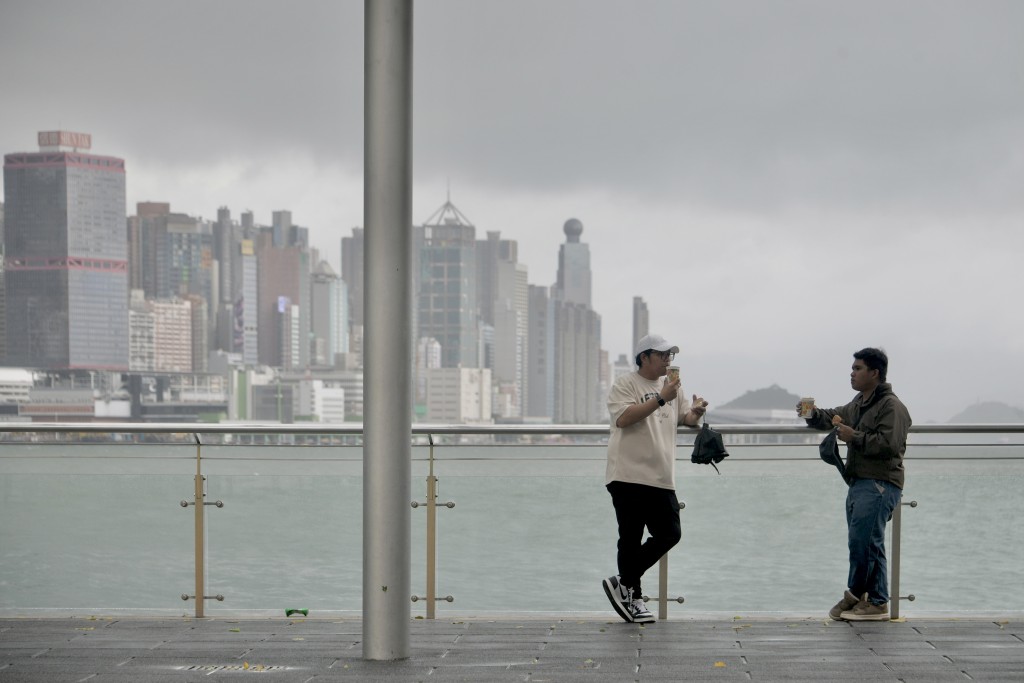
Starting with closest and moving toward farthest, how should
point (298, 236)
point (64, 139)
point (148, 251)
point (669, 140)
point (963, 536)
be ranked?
1. point (963, 536)
2. point (148, 251)
3. point (669, 140)
4. point (64, 139)
5. point (298, 236)

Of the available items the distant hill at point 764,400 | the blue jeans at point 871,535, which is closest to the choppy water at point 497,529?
the blue jeans at point 871,535

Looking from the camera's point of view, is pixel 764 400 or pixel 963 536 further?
pixel 764 400

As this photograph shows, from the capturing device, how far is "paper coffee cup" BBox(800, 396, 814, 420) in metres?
6.02

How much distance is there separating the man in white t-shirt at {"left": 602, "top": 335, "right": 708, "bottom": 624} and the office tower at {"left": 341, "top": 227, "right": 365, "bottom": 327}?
110m

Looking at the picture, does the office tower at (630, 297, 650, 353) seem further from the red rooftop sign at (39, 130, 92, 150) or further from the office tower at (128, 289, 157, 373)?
the red rooftop sign at (39, 130, 92, 150)

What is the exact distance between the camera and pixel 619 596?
604cm

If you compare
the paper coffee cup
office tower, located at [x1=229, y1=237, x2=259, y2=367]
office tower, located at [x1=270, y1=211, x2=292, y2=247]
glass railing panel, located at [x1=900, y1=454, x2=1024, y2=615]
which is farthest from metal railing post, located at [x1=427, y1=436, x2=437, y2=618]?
office tower, located at [x1=270, y1=211, x2=292, y2=247]

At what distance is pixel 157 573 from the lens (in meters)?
7.00

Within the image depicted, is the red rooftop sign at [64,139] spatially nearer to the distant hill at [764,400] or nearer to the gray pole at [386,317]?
the distant hill at [764,400]

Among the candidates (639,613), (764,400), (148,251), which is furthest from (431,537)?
(148,251)

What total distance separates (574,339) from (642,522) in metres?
108

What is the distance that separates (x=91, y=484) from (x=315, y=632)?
75.1 inches

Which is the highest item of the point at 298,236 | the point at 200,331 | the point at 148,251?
the point at 298,236

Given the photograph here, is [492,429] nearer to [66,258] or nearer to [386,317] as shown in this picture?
[386,317]
